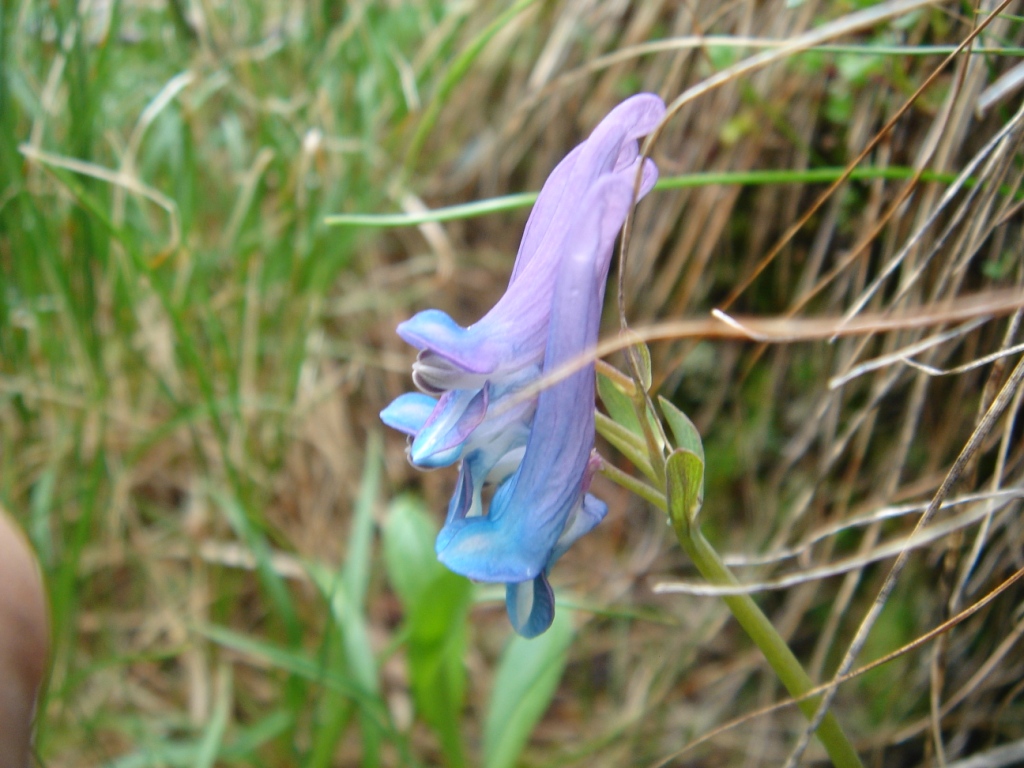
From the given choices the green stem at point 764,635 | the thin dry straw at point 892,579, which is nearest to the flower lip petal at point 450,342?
the green stem at point 764,635

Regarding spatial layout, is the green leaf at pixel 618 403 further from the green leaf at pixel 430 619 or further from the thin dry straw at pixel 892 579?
the green leaf at pixel 430 619

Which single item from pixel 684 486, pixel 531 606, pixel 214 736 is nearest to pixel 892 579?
pixel 684 486

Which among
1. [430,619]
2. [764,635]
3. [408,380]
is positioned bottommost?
[430,619]

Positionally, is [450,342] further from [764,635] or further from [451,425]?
[764,635]

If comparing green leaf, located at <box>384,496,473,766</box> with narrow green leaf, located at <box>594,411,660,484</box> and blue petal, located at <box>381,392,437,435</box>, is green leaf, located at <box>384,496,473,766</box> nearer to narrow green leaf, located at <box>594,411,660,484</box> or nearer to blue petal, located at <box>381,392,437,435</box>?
blue petal, located at <box>381,392,437,435</box>

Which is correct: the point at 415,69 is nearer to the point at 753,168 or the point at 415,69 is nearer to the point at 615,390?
the point at 753,168

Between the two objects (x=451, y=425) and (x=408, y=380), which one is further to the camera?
(x=408, y=380)

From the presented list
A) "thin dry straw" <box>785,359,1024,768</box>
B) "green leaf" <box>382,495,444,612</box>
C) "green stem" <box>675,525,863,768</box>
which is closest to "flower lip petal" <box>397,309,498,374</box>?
"green stem" <box>675,525,863,768</box>
